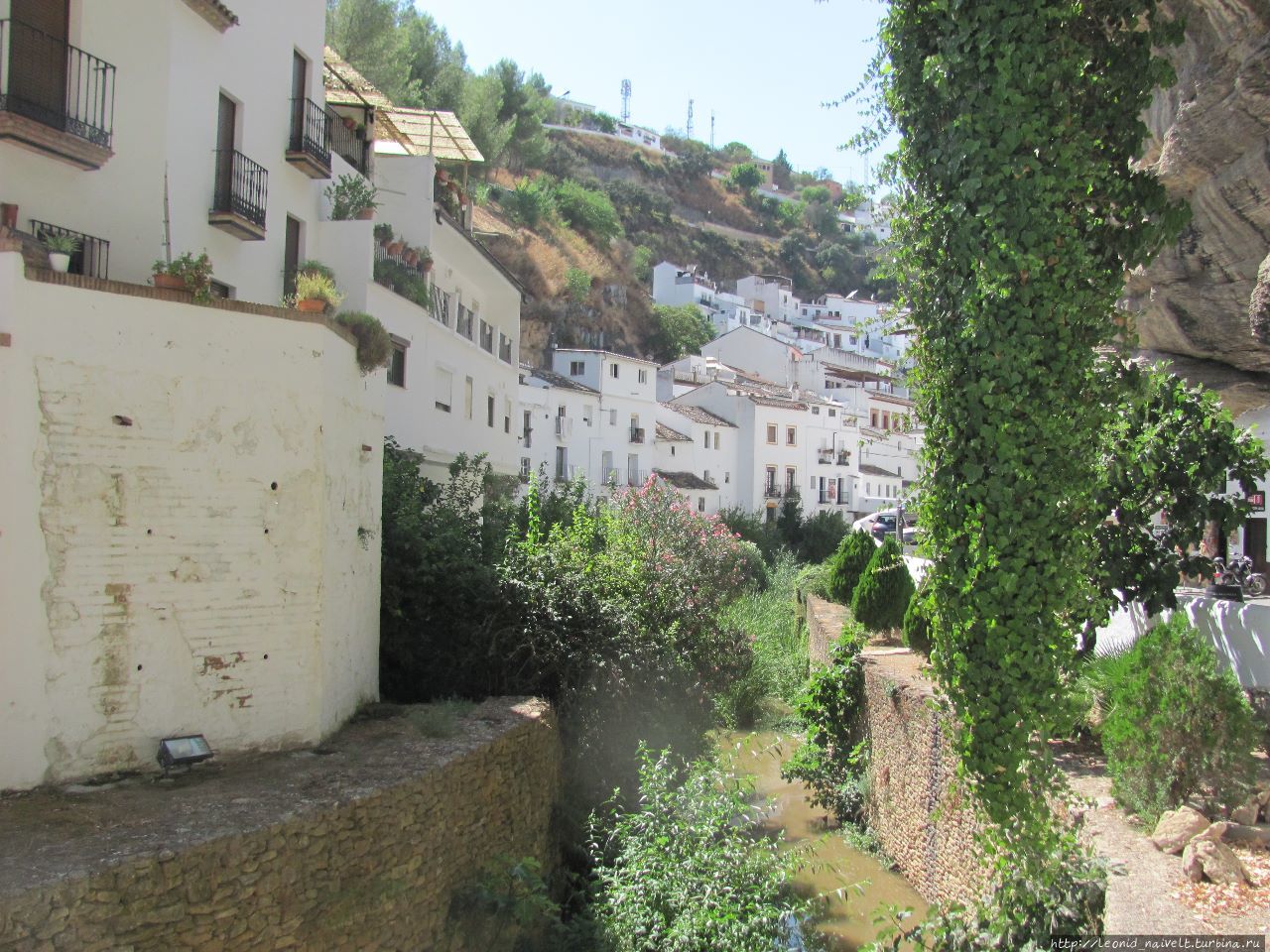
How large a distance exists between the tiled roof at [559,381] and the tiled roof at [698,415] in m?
5.87

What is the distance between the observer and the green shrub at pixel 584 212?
221ft

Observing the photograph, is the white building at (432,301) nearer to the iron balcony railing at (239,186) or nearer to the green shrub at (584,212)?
the iron balcony railing at (239,186)

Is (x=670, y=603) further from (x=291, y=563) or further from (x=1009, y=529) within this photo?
(x=1009, y=529)

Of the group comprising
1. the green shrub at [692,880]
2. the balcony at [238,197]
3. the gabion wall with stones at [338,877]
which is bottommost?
the green shrub at [692,880]

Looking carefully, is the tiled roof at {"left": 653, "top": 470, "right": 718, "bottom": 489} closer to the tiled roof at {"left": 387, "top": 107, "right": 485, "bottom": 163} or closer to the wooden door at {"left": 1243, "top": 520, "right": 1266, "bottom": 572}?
the tiled roof at {"left": 387, "top": 107, "right": 485, "bottom": 163}

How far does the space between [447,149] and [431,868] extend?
56.5ft

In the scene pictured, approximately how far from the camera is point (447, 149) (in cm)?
2264

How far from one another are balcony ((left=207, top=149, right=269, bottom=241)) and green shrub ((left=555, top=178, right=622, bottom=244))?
54.7 meters

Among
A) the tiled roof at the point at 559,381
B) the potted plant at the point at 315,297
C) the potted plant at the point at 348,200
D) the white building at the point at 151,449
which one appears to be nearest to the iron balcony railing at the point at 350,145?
the potted plant at the point at 348,200

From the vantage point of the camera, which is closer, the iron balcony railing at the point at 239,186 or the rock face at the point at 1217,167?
the rock face at the point at 1217,167

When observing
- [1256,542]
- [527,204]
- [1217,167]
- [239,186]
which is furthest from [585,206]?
[1217,167]

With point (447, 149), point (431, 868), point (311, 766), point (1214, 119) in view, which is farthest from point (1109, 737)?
point (447, 149)

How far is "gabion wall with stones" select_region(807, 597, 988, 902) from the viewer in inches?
431

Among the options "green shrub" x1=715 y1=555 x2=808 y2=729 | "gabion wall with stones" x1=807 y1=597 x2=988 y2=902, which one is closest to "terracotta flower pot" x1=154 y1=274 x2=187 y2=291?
"gabion wall with stones" x1=807 y1=597 x2=988 y2=902
